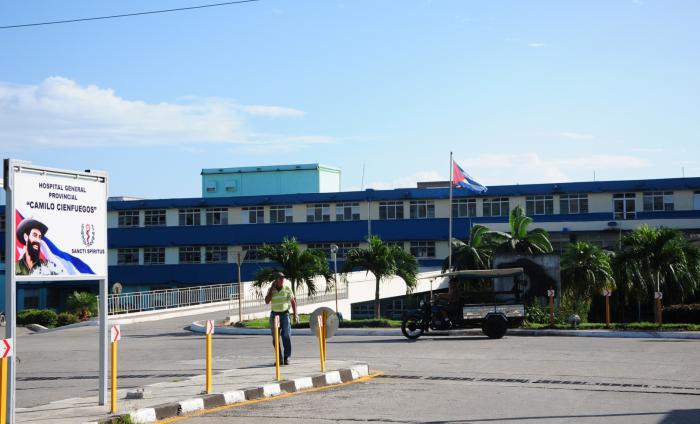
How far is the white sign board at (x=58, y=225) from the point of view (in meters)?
10.8

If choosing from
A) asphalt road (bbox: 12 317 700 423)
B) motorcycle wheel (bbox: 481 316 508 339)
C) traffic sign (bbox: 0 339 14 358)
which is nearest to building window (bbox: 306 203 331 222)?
asphalt road (bbox: 12 317 700 423)

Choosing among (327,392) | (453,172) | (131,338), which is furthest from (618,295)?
(327,392)

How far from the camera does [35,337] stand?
3238 cm

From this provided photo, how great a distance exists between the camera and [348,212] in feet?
239

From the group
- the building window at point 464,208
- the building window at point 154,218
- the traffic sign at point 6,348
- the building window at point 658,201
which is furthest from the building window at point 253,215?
the traffic sign at point 6,348

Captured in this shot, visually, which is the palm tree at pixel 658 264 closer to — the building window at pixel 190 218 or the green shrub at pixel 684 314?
the green shrub at pixel 684 314

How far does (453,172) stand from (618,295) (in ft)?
46.4

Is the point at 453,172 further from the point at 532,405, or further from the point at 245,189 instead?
the point at 532,405

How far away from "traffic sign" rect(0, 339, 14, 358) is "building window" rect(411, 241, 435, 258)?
203ft

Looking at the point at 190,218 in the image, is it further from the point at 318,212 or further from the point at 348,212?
the point at 348,212

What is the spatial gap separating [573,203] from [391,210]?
534 inches

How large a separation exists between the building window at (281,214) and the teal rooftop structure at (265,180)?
9.99m

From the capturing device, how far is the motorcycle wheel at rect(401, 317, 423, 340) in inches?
1011

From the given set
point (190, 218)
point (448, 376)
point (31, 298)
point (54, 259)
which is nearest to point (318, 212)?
point (190, 218)
